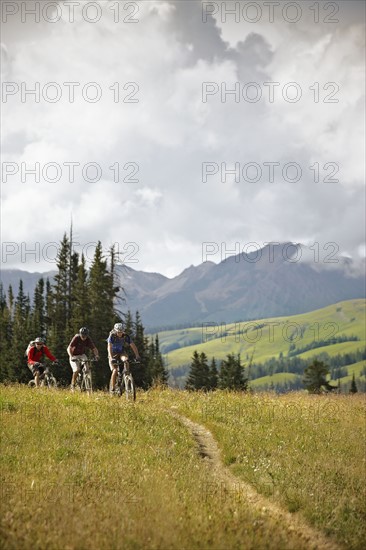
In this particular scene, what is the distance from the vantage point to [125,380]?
65.8 ft

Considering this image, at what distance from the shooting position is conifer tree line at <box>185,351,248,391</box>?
7775 cm

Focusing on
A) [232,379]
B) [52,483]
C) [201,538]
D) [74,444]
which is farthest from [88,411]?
[232,379]

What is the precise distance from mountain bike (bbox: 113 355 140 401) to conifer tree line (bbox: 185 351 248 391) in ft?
181

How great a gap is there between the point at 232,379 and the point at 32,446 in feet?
221

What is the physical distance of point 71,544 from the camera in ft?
22.1

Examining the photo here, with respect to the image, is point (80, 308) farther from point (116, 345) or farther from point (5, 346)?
point (116, 345)

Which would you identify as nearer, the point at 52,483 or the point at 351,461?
the point at 52,483

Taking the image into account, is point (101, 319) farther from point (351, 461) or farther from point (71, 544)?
point (71, 544)

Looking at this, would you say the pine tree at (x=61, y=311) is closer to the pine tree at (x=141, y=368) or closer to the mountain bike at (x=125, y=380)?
the pine tree at (x=141, y=368)

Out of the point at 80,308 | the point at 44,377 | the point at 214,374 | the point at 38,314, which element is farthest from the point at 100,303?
the point at 44,377

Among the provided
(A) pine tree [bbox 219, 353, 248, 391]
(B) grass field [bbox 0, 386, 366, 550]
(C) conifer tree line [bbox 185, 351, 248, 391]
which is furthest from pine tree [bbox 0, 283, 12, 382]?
(B) grass field [bbox 0, 386, 366, 550]

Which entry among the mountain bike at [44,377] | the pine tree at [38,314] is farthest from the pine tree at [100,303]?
the mountain bike at [44,377]

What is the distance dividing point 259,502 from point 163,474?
2.09 meters

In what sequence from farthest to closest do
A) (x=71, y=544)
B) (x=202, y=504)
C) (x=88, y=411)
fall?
(x=88, y=411), (x=202, y=504), (x=71, y=544)
